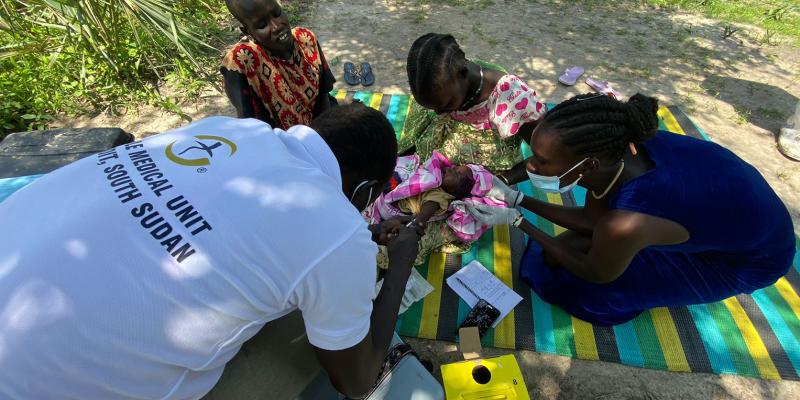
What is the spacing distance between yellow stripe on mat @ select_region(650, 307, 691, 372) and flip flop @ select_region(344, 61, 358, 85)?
11.9ft

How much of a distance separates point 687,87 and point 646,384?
158 inches

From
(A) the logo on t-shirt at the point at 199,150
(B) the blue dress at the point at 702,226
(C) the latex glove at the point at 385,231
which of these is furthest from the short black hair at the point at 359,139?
(B) the blue dress at the point at 702,226

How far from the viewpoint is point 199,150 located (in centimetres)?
118

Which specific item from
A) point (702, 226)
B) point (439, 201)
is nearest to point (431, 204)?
point (439, 201)

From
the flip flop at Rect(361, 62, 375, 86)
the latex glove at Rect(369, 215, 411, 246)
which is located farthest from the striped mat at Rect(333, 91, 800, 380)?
the flip flop at Rect(361, 62, 375, 86)

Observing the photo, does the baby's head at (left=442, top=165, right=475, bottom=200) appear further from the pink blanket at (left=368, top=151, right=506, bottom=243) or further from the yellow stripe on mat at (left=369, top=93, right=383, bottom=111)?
the yellow stripe on mat at (left=369, top=93, right=383, bottom=111)

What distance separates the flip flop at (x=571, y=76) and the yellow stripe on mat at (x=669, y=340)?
304 centimetres

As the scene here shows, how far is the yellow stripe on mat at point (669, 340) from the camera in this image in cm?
223

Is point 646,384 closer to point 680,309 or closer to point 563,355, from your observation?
point 563,355

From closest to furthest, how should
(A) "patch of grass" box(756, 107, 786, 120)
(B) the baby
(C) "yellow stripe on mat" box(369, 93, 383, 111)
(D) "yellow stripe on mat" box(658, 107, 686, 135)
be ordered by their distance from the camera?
(B) the baby, (D) "yellow stripe on mat" box(658, 107, 686, 135), (C) "yellow stripe on mat" box(369, 93, 383, 111), (A) "patch of grass" box(756, 107, 786, 120)

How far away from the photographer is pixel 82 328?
0.95 metres

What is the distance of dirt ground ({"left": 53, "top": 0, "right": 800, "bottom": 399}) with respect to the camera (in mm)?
2205

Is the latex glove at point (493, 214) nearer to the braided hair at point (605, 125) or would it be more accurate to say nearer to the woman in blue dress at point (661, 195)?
the woman in blue dress at point (661, 195)

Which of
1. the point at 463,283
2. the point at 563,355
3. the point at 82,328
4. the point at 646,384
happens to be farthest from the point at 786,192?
the point at 82,328
